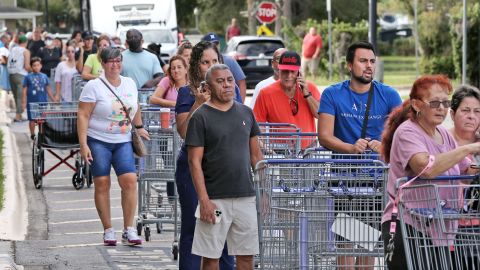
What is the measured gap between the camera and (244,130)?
8602 mm

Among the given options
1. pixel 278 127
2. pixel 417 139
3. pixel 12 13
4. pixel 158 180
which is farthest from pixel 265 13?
pixel 417 139

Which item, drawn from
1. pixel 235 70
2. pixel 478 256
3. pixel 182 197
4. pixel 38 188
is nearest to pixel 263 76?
pixel 38 188

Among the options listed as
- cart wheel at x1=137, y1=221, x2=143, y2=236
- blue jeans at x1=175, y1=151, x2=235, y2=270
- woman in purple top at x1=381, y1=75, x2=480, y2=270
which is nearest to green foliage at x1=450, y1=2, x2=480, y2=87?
cart wheel at x1=137, y1=221, x2=143, y2=236

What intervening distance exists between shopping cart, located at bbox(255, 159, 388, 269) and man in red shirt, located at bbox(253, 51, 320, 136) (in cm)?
346

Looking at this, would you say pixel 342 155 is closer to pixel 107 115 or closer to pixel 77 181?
pixel 107 115

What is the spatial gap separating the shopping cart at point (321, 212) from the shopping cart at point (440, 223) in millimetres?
1088

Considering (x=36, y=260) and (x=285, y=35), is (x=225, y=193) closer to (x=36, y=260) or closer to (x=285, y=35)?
(x=36, y=260)

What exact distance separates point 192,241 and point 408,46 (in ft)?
209

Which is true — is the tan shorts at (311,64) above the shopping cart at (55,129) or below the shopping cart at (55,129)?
above

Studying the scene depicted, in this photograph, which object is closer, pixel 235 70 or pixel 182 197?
pixel 182 197

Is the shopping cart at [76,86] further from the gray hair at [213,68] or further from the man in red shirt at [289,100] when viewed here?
the gray hair at [213,68]

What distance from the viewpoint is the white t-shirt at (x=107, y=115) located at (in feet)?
40.2

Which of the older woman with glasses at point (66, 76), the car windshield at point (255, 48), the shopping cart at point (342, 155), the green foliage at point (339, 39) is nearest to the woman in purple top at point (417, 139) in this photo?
the shopping cart at point (342, 155)

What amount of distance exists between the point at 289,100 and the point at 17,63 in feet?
58.8
